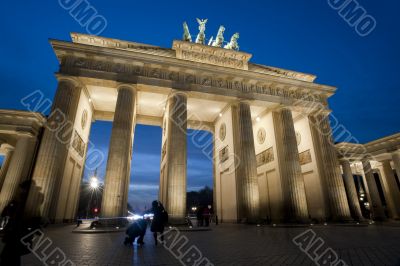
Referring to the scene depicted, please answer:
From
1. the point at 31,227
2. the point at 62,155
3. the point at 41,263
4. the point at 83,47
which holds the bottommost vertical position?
the point at 41,263

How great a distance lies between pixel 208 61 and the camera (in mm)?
22797

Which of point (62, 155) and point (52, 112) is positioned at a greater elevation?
point (52, 112)

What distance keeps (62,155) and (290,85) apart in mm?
21960

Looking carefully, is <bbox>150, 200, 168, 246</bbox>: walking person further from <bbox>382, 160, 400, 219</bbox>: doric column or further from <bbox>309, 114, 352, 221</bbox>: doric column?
<bbox>382, 160, 400, 219</bbox>: doric column

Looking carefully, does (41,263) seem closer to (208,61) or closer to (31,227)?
(31,227)

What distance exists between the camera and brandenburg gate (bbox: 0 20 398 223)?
1673cm

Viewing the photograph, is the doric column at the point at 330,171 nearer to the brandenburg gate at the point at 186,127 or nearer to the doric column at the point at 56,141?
the brandenburg gate at the point at 186,127

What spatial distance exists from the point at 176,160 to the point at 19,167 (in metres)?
12.2

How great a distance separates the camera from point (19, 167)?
17359 mm

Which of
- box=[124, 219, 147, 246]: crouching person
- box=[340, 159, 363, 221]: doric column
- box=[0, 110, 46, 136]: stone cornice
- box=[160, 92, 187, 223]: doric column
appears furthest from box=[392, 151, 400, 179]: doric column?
box=[0, 110, 46, 136]: stone cornice

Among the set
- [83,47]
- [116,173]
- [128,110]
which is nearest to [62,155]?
[116,173]

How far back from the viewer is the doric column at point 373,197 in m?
27.9

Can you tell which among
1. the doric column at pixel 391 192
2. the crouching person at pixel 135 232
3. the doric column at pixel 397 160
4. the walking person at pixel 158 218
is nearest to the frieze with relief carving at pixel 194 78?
the doric column at pixel 397 160

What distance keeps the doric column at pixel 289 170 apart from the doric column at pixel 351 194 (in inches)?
243
